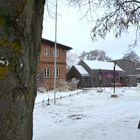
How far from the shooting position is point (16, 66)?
3.20 m

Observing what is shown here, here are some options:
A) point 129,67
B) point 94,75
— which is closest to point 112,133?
point 94,75

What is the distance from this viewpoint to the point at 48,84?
5316 cm

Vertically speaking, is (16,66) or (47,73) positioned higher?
(47,73)

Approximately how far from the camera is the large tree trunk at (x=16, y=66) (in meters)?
3.14

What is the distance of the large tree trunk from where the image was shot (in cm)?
314

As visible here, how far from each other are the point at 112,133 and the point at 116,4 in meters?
5.04

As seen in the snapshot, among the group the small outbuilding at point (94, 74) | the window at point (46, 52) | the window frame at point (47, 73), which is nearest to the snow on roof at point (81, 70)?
the small outbuilding at point (94, 74)

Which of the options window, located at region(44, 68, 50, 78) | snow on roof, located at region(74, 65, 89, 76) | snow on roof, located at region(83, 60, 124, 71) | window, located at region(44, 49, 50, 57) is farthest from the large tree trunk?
snow on roof, located at region(83, 60, 124, 71)

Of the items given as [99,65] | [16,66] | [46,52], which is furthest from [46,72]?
[16,66]

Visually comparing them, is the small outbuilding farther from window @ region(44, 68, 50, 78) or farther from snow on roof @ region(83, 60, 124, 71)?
window @ region(44, 68, 50, 78)

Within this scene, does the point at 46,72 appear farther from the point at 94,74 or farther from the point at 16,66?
the point at 16,66

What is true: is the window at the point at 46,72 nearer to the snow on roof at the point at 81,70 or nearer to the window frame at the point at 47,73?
the window frame at the point at 47,73

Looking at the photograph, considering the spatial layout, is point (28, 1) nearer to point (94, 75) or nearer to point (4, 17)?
point (4, 17)

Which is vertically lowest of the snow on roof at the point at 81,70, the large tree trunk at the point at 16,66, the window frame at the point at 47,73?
the large tree trunk at the point at 16,66
